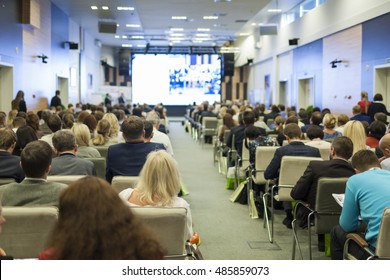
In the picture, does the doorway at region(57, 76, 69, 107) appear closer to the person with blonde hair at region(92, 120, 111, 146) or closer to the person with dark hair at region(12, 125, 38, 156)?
the person with blonde hair at region(92, 120, 111, 146)

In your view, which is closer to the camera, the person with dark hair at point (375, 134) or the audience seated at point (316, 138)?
the audience seated at point (316, 138)

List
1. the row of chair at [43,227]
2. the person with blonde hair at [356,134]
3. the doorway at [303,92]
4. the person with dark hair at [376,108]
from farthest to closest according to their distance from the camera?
the doorway at [303,92] → the person with dark hair at [376,108] → the person with blonde hair at [356,134] → the row of chair at [43,227]

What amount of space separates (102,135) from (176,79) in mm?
24763

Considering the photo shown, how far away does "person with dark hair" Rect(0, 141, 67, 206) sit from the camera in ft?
10.9

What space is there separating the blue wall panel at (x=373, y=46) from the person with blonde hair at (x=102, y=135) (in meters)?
7.58

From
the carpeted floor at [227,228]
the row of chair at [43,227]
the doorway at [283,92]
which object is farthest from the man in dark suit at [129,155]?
the doorway at [283,92]

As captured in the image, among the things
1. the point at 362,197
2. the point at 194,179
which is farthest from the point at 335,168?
the point at 194,179

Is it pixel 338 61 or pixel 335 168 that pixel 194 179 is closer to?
pixel 335 168

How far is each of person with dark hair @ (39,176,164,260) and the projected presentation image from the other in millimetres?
29667

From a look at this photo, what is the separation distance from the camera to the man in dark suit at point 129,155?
16.7ft

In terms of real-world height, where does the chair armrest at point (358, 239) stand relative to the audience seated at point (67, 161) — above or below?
below

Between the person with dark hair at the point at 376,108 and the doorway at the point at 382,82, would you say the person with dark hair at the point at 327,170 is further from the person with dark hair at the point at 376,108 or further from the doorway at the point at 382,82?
the doorway at the point at 382,82

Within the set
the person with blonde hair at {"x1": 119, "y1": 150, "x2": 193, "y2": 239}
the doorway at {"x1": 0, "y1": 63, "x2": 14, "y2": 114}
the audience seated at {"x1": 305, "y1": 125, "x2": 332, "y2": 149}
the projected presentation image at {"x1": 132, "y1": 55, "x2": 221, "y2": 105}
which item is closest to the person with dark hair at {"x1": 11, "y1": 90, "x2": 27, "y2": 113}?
the doorway at {"x1": 0, "y1": 63, "x2": 14, "y2": 114}

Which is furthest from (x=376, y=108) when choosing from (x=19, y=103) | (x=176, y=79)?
(x=176, y=79)
